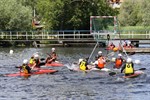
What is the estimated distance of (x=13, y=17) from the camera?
77.2 meters

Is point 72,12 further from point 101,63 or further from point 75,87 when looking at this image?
point 75,87

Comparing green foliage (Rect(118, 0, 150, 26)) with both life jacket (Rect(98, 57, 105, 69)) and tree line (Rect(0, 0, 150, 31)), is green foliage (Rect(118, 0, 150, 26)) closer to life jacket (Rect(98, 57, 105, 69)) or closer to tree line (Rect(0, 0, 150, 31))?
tree line (Rect(0, 0, 150, 31))

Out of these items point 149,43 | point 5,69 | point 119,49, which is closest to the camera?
point 5,69

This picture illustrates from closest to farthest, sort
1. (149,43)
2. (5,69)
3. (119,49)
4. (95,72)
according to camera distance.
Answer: (95,72) < (5,69) < (119,49) < (149,43)

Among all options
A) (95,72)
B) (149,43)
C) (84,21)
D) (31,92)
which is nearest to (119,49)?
(149,43)

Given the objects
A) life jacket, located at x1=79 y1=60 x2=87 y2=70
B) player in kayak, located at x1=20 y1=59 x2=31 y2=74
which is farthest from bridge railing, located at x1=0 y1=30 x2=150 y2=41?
player in kayak, located at x1=20 y1=59 x2=31 y2=74

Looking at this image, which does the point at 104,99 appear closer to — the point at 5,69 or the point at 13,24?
the point at 5,69

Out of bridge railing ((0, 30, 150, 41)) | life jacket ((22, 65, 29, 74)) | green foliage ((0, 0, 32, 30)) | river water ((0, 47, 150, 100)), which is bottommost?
river water ((0, 47, 150, 100))

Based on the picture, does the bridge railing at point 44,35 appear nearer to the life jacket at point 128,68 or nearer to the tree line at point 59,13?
the tree line at point 59,13

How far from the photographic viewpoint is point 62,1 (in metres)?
78.1

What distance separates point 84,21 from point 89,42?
6464 mm

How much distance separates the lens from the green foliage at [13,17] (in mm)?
77562

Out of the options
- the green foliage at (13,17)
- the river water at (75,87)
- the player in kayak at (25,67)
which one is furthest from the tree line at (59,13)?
the player in kayak at (25,67)

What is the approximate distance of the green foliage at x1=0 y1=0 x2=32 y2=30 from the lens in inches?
3054
